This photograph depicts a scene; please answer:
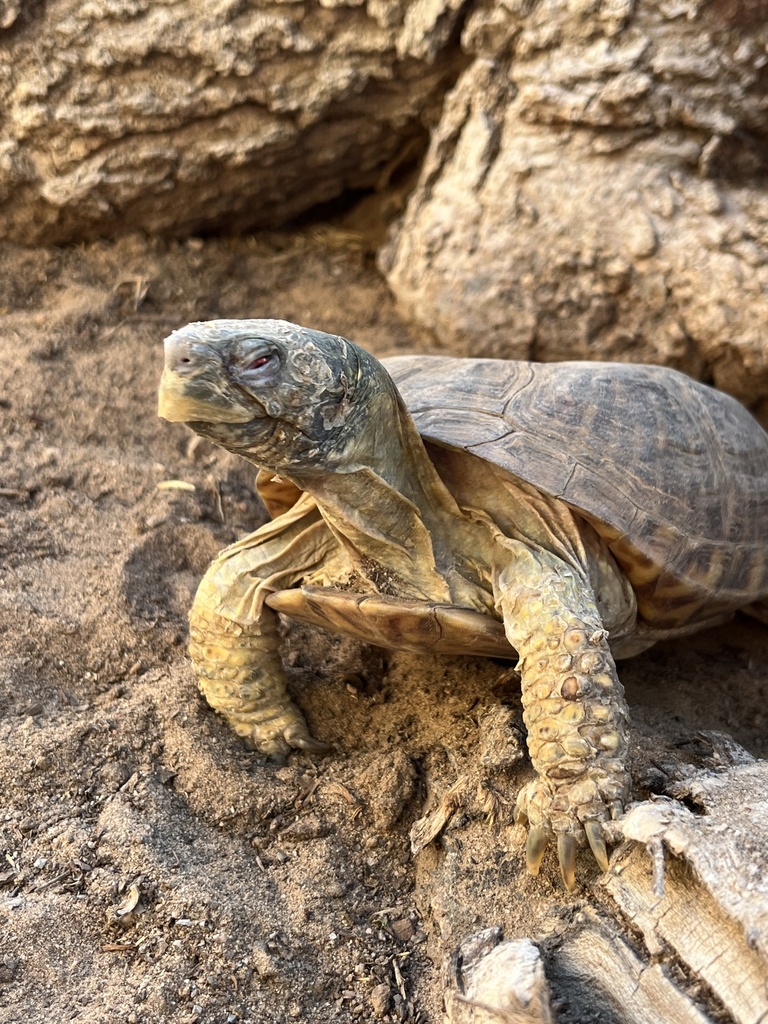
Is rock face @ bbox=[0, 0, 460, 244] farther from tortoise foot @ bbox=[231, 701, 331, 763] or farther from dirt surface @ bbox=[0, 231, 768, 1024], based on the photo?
tortoise foot @ bbox=[231, 701, 331, 763]

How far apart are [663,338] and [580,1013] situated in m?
3.61

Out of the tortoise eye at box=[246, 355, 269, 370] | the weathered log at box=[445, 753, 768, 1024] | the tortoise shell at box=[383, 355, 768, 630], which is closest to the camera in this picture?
the weathered log at box=[445, 753, 768, 1024]

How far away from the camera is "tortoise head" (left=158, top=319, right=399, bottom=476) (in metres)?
2.21

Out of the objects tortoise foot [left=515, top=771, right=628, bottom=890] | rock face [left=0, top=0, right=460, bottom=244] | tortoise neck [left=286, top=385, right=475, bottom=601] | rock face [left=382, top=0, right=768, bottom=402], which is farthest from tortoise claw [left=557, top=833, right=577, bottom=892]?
rock face [left=0, top=0, right=460, bottom=244]

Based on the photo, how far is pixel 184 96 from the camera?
14.9 ft

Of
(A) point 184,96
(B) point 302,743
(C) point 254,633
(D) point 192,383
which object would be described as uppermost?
(A) point 184,96

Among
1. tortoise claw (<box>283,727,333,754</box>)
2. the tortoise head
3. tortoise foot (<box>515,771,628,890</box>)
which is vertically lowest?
tortoise claw (<box>283,727,333,754</box>)

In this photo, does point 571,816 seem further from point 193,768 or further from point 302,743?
point 193,768

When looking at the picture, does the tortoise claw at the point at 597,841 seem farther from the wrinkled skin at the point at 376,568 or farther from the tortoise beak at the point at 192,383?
the tortoise beak at the point at 192,383

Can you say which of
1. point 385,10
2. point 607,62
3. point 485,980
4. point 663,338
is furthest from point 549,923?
point 385,10

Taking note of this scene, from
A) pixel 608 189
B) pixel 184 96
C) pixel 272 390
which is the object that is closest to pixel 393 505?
pixel 272 390

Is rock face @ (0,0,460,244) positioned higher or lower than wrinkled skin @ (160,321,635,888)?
higher

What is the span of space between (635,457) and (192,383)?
1607 mm

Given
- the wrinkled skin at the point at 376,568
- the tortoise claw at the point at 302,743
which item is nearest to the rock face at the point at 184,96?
the wrinkled skin at the point at 376,568
